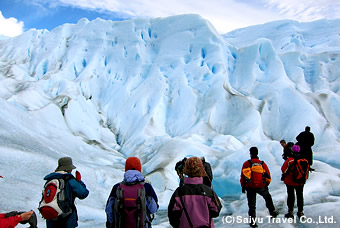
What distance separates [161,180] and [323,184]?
24.5 ft

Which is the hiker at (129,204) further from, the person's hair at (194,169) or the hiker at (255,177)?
the hiker at (255,177)

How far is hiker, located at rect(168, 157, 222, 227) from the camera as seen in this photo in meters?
2.82

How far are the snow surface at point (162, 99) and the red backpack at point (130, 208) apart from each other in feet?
21.0

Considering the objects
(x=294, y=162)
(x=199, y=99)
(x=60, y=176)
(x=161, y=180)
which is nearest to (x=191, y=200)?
(x=60, y=176)

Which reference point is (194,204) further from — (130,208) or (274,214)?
(274,214)

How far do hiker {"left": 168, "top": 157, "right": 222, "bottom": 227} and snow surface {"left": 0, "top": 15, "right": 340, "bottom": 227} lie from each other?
6.59 meters

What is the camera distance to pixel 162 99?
81.2 ft

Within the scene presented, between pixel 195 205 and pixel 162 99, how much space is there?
2204 centimetres

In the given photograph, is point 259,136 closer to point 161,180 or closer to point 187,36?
point 161,180

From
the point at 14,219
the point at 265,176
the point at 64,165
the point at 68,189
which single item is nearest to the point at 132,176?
the point at 68,189

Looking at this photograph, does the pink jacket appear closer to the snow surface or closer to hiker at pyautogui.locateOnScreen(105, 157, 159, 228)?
hiker at pyautogui.locateOnScreen(105, 157, 159, 228)

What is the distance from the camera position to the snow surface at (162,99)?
48.6 feet

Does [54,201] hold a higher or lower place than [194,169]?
lower

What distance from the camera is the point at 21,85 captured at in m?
25.9
